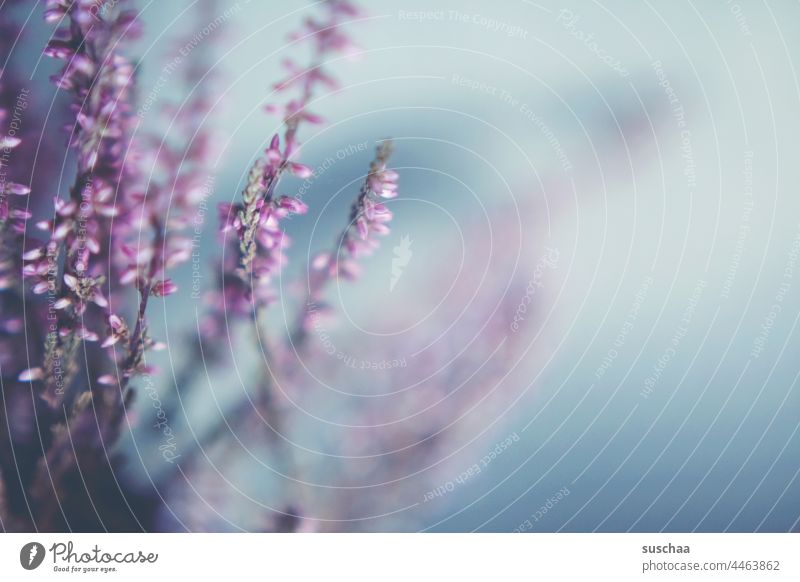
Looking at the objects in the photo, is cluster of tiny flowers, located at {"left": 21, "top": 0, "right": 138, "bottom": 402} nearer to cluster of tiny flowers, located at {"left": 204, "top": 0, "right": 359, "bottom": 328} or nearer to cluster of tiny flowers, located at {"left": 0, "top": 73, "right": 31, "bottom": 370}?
cluster of tiny flowers, located at {"left": 0, "top": 73, "right": 31, "bottom": 370}

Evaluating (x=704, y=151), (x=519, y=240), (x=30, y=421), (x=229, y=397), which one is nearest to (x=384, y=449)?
(x=229, y=397)

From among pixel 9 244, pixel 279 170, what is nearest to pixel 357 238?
pixel 279 170

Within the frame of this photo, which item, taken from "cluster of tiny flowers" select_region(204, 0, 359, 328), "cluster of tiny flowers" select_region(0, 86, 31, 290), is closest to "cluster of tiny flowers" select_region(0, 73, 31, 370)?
"cluster of tiny flowers" select_region(0, 86, 31, 290)

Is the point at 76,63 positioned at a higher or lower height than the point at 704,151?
higher

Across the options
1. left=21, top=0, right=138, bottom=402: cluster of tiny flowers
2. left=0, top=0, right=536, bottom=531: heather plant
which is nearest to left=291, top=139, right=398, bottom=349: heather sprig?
left=0, top=0, right=536, bottom=531: heather plant

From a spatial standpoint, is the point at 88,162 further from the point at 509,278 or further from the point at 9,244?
the point at 509,278

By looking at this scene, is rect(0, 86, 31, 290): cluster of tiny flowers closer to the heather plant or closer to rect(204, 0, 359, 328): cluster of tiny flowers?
the heather plant

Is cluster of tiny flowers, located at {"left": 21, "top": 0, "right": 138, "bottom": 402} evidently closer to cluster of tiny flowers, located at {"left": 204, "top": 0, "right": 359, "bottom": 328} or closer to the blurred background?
the blurred background

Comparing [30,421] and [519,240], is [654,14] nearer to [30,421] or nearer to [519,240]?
[519,240]
